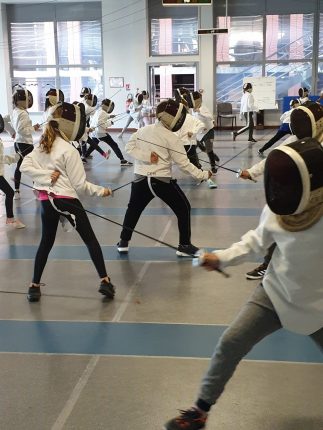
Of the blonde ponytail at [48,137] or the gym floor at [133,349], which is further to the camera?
the blonde ponytail at [48,137]

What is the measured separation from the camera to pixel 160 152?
4703 mm

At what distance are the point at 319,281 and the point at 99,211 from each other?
200 inches

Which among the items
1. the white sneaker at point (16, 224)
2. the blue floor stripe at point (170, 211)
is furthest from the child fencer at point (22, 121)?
the white sneaker at point (16, 224)

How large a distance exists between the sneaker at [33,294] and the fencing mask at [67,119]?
1150 mm

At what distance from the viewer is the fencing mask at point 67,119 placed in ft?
12.3

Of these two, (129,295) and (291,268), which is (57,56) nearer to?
(129,295)

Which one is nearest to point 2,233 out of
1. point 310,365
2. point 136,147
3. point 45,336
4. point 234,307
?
point 136,147

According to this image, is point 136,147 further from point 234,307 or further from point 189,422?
point 189,422

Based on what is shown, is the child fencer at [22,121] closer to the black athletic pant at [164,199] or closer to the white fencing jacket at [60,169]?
the black athletic pant at [164,199]

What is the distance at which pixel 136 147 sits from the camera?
4.80 meters

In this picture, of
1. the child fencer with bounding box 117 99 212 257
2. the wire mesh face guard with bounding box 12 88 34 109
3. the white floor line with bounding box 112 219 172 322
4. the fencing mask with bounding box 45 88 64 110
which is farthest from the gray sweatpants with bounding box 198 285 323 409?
the fencing mask with bounding box 45 88 64 110

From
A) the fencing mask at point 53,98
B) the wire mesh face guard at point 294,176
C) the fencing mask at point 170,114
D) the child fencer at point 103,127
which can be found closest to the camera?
the wire mesh face guard at point 294,176

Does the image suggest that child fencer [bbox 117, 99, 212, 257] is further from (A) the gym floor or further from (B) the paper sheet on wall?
(B) the paper sheet on wall

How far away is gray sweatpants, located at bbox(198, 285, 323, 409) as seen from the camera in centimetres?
204
